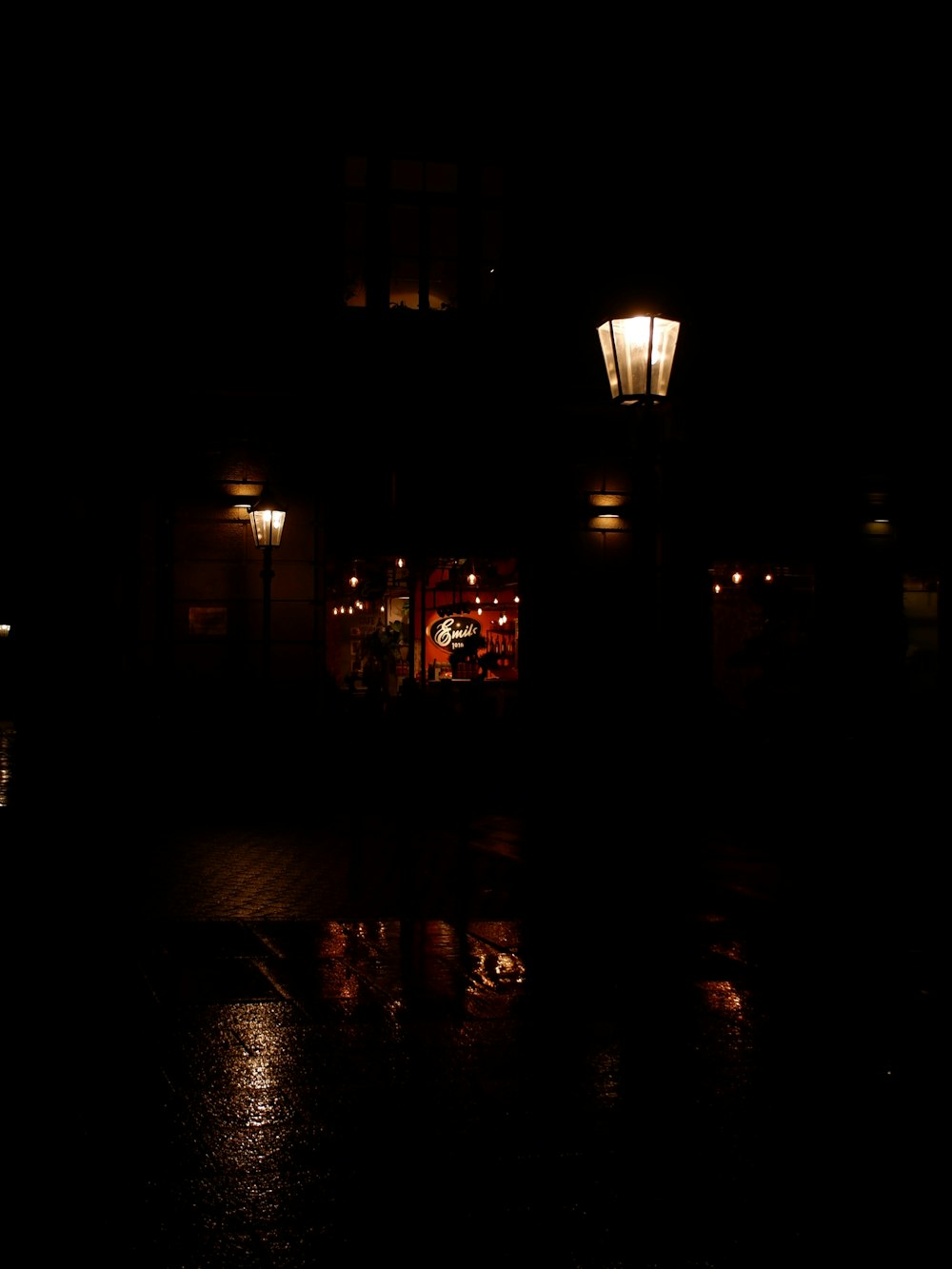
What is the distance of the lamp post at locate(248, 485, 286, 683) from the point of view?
1655cm

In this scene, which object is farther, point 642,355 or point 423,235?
point 423,235

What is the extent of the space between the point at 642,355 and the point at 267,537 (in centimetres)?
864

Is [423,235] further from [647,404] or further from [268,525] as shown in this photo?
[647,404]

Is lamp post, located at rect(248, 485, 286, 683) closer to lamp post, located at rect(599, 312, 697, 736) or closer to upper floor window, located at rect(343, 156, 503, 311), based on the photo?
upper floor window, located at rect(343, 156, 503, 311)

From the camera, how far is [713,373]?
2003cm

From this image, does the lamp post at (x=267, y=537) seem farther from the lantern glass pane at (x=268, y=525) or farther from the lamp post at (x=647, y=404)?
the lamp post at (x=647, y=404)

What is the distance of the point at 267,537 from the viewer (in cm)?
1664

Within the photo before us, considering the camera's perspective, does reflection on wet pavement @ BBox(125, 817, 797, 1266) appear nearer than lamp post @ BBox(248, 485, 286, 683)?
Yes

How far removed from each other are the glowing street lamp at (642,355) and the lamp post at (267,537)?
8.23 meters

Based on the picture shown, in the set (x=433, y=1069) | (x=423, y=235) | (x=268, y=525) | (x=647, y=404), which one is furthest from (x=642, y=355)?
(x=423, y=235)

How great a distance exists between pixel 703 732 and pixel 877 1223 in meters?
14.8

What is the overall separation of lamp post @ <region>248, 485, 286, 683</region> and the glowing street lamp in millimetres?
8231

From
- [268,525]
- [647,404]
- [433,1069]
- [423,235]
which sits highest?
[423,235]

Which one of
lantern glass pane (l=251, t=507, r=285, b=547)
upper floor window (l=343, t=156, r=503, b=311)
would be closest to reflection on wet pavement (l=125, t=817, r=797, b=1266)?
lantern glass pane (l=251, t=507, r=285, b=547)
